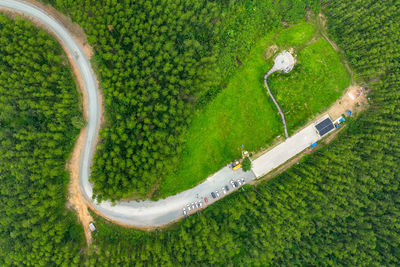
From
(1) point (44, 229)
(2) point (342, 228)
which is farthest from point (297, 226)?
(1) point (44, 229)

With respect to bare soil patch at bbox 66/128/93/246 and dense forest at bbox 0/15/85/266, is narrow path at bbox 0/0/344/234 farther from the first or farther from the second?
dense forest at bbox 0/15/85/266

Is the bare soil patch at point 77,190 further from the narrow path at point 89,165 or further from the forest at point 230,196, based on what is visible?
the forest at point 230,196

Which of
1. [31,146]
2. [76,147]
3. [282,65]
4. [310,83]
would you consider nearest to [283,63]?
[282,65]

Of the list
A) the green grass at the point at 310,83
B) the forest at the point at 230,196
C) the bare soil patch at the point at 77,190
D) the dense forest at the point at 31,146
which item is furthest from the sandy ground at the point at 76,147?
the green grass at the point at 310,83

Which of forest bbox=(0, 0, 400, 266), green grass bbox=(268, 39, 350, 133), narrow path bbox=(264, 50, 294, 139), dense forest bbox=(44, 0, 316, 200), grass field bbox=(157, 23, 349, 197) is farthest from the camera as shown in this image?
green grass bbox=(268, 39, 350, 133)

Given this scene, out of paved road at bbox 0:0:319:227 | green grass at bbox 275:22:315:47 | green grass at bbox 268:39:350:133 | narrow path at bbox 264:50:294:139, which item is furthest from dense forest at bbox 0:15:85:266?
green grass at bbox 275:22:315:47

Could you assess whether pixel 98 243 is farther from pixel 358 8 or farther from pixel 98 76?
pixel 358 8
